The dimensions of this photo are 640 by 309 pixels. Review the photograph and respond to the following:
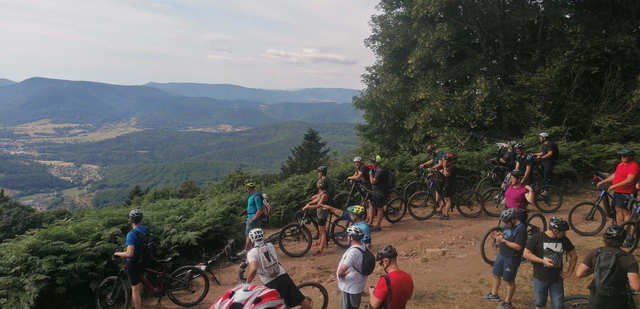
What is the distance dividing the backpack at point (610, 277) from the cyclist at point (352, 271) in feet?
9.16

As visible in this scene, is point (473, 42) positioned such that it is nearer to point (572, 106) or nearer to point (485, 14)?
point (485, 14)

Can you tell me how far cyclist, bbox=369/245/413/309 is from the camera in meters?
4.00

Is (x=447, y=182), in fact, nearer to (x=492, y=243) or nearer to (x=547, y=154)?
(x=492, y=243)

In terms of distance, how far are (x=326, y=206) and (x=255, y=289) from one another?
13.6 ft

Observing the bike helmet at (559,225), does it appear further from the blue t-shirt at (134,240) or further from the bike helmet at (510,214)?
the blue t-shirt at (134,240)

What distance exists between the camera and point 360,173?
31.1 ft

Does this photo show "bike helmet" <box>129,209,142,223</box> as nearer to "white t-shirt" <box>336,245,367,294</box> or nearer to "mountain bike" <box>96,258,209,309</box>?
"mountain bike" <box>96,258,209,309</box>

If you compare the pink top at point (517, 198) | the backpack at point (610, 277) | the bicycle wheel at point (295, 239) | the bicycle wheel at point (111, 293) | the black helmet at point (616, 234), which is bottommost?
the bicycle wheel at point (111, 293)

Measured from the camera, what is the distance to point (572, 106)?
1555 centimetres

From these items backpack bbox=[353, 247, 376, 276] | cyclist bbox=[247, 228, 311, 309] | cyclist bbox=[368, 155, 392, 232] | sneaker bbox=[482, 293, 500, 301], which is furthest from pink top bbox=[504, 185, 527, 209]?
cyclist bbox=[247, 228, 311, 309]

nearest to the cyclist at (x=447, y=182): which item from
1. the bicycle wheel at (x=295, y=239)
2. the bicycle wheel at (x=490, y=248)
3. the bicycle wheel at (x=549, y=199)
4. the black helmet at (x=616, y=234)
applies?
the bicycle wheel at (x=490, y=248)

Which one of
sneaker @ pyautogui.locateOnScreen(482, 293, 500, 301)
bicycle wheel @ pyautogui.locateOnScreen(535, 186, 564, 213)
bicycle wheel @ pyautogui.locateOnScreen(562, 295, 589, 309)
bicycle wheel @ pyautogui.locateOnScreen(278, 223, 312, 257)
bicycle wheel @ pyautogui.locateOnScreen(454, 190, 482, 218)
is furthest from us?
bicycle wheel @ pyautogui.locateOnScreen(454, 190, 482, 218)

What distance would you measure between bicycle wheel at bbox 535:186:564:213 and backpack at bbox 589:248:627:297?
669cm

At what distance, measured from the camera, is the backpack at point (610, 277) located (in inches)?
159
